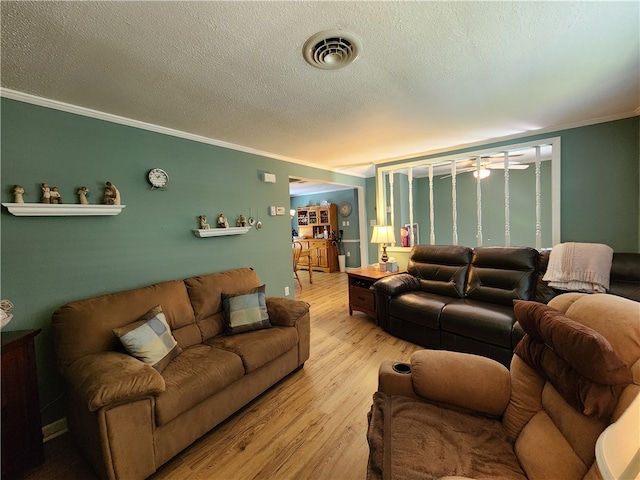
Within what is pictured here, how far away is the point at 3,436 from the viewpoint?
54.7 inches

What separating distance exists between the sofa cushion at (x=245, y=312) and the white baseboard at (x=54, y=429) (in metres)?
1.25

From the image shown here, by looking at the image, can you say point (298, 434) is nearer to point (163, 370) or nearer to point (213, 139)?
point (163, 370)

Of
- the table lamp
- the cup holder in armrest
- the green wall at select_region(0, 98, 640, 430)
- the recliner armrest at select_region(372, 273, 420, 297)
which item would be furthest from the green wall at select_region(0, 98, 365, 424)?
the cup holder in armrest

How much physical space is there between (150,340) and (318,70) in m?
2.11

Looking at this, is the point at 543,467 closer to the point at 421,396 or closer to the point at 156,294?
the point at 421,396

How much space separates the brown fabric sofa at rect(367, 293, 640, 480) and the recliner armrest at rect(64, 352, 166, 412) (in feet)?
3.93

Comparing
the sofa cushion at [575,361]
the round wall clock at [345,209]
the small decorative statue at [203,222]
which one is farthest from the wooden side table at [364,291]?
the round wall clock at [345,209]

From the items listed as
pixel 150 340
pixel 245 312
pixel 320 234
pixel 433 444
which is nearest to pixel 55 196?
pixel 150 340

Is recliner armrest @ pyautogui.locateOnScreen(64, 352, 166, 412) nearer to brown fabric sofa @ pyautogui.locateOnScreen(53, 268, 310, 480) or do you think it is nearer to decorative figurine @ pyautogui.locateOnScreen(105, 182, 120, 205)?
brown fabric sofa @ pyautogui.locateOnScreen(53, 268, 310, 480)

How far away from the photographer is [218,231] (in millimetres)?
2848

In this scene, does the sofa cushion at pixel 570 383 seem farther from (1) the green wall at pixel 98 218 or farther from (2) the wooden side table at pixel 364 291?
(1) the green wall at pixel 98 218

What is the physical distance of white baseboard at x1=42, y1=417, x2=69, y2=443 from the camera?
178 centimetres

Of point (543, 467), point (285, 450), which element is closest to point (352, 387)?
point (285, 450)

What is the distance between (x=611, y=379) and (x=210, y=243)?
302cm
